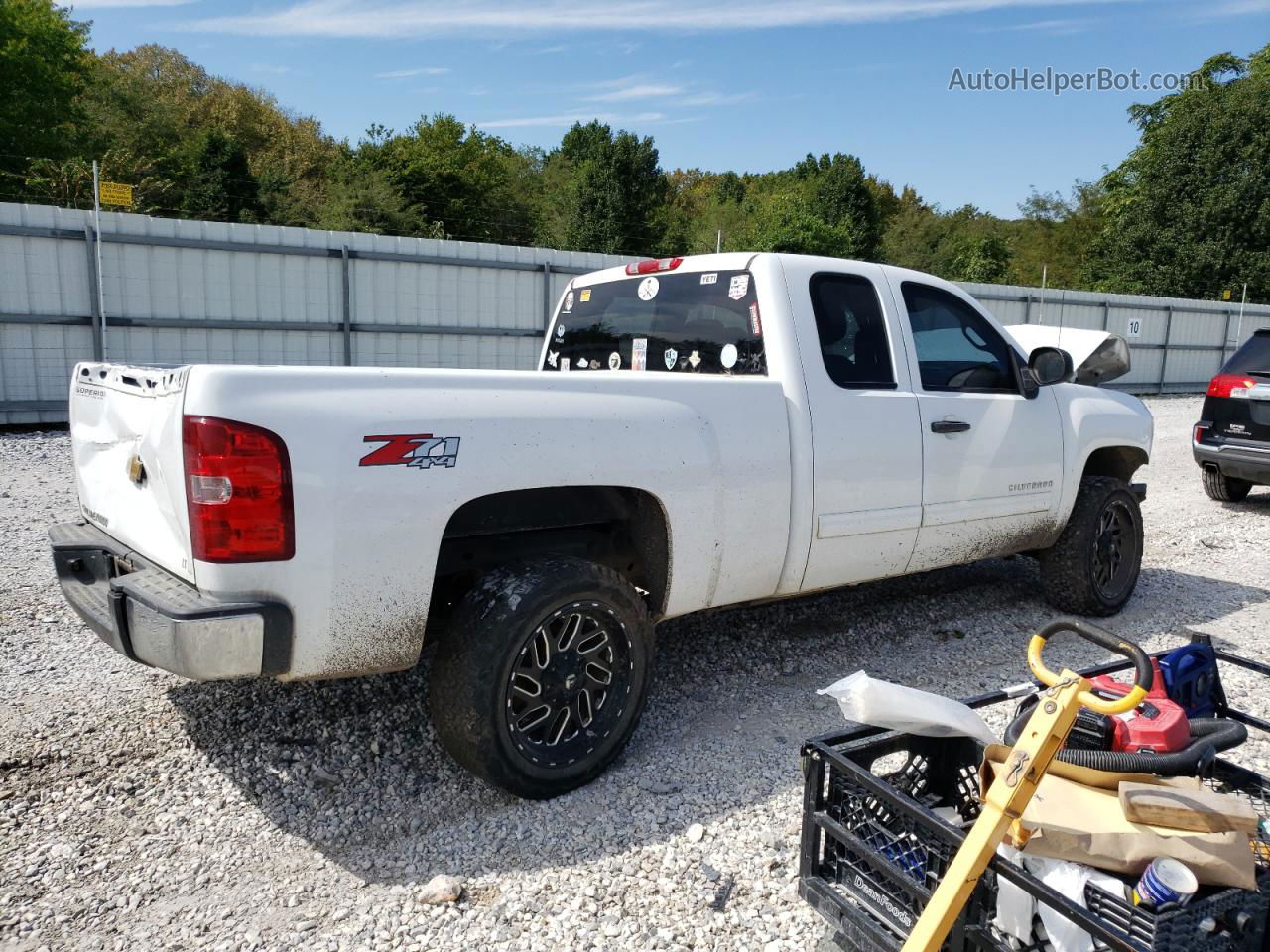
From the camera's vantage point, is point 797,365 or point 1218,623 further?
point 1218,623

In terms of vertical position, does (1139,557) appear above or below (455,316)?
below

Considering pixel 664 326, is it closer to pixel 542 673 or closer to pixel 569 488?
pixel 569 488

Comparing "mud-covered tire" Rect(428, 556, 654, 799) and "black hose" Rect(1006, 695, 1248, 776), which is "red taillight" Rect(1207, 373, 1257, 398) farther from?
"mud-covered tire" Rect(428, 556, 654, 799)

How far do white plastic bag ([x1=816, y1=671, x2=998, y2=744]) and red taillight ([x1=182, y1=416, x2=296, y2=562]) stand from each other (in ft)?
5.25

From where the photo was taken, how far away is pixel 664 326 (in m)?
4.46

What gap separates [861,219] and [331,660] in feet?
169

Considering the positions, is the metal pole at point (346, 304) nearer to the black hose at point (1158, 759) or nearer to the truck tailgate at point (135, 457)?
the truck tailgate at point (135, 457)

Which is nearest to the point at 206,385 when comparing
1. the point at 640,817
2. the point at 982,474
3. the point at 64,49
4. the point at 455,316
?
the point at 640,817

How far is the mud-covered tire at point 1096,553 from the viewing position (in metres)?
5.26

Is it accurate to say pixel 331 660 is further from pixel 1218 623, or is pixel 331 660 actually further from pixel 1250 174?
pixel 1250 174

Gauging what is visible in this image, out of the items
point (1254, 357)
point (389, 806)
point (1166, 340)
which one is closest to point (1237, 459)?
point (1254, 357)

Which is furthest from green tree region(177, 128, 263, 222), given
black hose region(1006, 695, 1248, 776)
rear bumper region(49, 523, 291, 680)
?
black hose region(1006, 695, 1248, 776)

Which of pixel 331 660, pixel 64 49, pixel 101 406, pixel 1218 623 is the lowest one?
pixel 1218 623

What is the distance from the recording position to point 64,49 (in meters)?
36.4
